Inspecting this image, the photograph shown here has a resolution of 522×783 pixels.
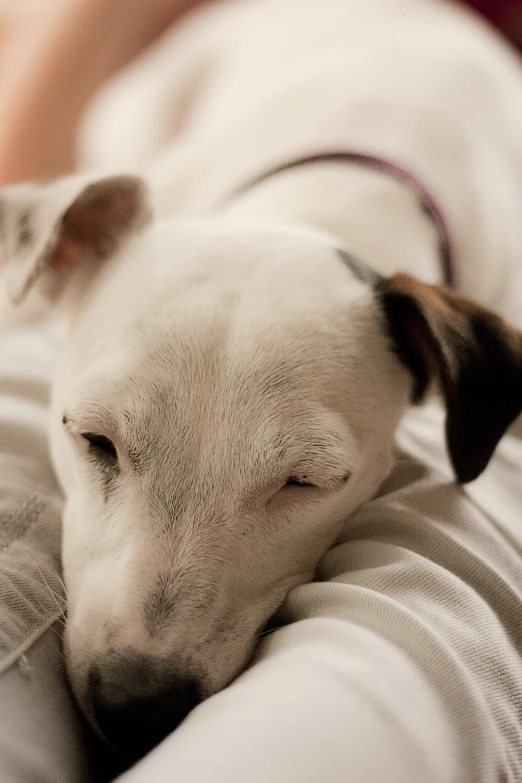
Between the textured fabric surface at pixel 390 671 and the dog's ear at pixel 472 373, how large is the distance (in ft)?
0.30

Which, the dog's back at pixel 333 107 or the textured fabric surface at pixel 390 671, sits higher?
the dog's back at pixel 333 107

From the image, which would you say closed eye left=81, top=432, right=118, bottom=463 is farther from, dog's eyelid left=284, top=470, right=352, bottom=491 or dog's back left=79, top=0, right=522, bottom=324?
dog's back left=79, top=0, right=522, bottom=324

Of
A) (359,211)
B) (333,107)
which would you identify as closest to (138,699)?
(359,211)

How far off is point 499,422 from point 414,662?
19.4 inches

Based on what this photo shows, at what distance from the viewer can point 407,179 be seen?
194 centimetres

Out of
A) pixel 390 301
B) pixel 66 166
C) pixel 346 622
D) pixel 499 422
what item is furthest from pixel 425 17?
pixel 346 622

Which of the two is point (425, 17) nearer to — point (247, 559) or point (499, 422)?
point (499, 422)

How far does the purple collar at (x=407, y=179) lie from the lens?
1.92 m

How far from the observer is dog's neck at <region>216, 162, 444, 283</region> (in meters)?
1.75

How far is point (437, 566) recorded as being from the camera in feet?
3.46

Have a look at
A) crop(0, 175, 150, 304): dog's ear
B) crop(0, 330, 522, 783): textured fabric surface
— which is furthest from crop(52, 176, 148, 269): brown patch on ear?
crop(0, 330, 522, 783): textured fabric surface

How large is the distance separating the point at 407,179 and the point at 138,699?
4.89 feet

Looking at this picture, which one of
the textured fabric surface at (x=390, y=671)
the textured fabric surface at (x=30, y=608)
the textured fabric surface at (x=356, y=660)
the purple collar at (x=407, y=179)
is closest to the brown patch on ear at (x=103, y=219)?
the textured fabric surface at (x=30, y=608)

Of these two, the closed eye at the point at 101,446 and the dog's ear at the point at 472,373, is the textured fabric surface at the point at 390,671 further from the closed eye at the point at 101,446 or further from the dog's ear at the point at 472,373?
the closed eye at the point at 101,446
